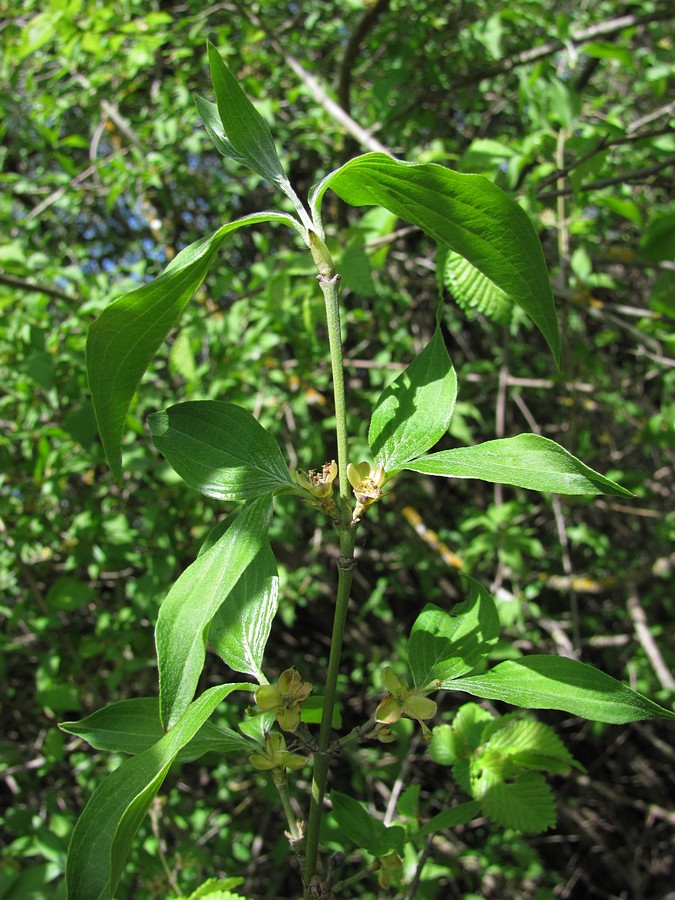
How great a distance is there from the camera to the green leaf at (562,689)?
0.55 meters

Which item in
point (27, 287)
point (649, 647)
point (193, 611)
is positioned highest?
point (27, 287)

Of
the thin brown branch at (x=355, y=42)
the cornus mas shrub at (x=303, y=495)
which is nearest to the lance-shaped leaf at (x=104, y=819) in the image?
the cornus mas shrub at (x=303, y=495)

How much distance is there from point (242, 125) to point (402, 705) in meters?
0.49

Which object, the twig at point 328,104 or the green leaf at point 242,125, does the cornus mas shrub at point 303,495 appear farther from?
the twig at point 328,104

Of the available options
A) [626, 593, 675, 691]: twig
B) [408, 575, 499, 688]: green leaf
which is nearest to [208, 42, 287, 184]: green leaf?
[408, 575, 499, 688]: green leaf

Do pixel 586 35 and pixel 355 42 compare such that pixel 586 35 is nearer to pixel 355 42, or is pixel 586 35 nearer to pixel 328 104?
pixel 355 42

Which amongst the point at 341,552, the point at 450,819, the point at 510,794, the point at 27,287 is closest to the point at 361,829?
the point at 450,819

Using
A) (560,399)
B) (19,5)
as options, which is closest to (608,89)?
(560,399)

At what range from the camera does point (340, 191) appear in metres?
0.59

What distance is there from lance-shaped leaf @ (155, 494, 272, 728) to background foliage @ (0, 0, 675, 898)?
0.69 m

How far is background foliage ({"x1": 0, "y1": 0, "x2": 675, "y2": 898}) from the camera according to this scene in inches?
69.7

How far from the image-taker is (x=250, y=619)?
0.66m

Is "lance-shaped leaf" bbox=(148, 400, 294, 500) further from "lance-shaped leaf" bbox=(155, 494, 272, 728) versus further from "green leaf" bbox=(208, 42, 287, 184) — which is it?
"green leaf" bbox=(208, 42, 287, 184)

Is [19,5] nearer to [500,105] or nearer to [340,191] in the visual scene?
[500,105]
